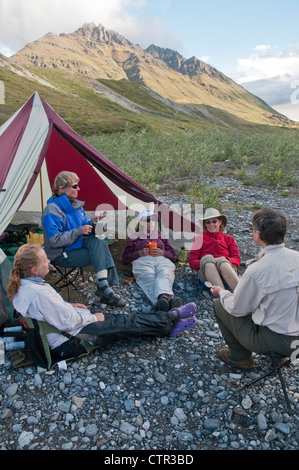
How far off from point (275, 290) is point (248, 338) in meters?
0.60

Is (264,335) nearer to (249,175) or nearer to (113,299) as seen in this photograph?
(113,299)

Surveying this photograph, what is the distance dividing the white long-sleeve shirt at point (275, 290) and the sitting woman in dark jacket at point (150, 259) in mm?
1761

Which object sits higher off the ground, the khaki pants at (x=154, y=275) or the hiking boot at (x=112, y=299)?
the khaki pants at (x=154, y=275)

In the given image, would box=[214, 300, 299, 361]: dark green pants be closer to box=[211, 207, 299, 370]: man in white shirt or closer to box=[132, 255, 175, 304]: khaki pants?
box=[211, 207, 299, 370]: man in white shirt

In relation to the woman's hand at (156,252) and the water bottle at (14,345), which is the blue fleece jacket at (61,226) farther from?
the water bottle at (14,345)

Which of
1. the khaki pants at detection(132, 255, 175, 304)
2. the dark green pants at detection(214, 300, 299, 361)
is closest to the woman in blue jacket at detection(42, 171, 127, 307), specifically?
the khaki pants at detection(132, 255, 175, 304)

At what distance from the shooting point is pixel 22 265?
328 centimetres

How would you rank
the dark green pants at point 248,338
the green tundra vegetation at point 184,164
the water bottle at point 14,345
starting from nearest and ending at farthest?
the dark green pants at point 248,338 < the water bottle at point 14,345 < the green tundra vegetation at point 184,164

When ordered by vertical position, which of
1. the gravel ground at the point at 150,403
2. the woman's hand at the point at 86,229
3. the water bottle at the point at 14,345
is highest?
the woman's hand at the point at 86,229

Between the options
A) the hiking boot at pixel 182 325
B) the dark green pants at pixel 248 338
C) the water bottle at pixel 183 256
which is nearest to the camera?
the dark green pants at pixel 248 338

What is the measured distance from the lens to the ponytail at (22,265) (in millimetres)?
3273

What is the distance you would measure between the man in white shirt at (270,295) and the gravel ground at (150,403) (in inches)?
24.5

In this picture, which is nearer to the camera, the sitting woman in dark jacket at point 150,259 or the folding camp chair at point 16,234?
the sitting woman in dark jacket at point 150,259

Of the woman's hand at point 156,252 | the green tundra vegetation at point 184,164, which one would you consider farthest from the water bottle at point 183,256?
the green tundra vegetation at point 184,164
